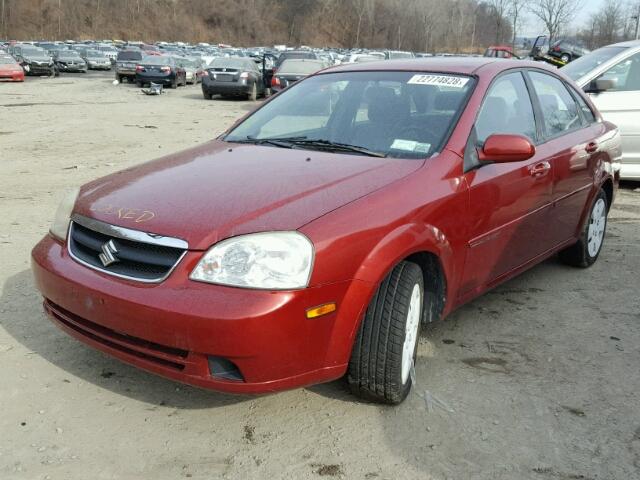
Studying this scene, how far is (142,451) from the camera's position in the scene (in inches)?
106

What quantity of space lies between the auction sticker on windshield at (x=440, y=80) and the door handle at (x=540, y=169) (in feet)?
2.16

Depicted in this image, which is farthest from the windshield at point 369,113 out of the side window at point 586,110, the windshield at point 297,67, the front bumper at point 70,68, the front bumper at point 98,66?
the front bumper at point 98,66

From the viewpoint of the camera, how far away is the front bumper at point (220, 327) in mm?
2477

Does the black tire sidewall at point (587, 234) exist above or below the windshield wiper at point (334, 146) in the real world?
below

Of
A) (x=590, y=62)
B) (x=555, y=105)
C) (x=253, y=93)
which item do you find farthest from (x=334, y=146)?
(x=253, y=93)

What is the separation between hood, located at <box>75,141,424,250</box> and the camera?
2.69 metres

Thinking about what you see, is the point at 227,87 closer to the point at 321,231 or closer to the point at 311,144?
the point at 311,144

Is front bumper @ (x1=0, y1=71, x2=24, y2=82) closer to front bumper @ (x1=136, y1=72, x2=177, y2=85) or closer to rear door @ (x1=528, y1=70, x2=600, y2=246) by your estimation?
front bumper @ (x1=136, y1=72, x2=177, y2=85)

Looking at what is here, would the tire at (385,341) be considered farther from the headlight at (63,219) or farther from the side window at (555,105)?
the side window at (555,105)

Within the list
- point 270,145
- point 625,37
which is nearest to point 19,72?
point 270,145

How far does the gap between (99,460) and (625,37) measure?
69.6 metres

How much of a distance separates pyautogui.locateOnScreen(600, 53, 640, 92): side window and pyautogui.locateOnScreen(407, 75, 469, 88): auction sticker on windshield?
4873 mm

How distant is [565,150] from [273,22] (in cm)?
11196

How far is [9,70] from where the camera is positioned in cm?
2827
